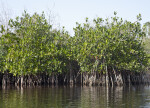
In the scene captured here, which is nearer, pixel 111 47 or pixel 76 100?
pixel 76 100

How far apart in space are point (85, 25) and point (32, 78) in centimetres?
754

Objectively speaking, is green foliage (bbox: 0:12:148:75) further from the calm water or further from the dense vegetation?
the calm water

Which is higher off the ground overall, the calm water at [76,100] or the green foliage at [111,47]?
the green foliage at [111,47]

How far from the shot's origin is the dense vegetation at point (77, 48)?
83.5 ft

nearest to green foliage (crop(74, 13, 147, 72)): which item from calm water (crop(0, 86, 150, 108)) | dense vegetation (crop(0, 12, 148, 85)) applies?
dense vegetation (crop(0, 12, 148, 85))

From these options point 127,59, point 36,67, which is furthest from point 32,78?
point 127,59

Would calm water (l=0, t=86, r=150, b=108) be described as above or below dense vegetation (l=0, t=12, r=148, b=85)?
below

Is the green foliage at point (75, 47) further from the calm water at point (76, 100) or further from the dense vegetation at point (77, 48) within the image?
the calm water at point (76, 100)

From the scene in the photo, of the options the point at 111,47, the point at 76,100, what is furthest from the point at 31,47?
the point at 76,100

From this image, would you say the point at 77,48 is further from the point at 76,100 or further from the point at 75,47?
the point at 76,100

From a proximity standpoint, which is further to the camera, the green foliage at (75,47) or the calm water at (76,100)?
the green foliage at (75,47)

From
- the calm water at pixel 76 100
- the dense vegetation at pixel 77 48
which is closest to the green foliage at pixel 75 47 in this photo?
the dense vegetation at pixel 77 48

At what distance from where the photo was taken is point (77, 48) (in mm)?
27547

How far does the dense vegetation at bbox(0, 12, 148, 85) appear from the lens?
2545 centimetres
